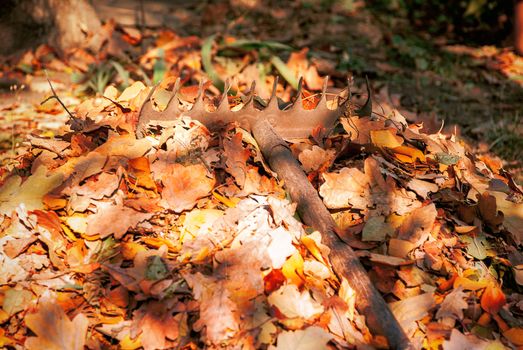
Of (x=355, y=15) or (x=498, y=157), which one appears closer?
(x=498, y=157)

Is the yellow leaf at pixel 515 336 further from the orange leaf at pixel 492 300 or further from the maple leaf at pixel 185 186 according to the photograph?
the maple leaf at pixel 185 186

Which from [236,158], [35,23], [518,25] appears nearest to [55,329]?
[236,158]

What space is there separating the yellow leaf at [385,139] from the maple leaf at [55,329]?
1418 millimetres

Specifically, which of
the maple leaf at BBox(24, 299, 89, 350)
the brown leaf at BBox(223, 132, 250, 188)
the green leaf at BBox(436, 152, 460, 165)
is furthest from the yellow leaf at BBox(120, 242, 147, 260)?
the green leaf at BBox(436, 152, 460, 165)

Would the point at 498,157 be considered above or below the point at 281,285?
below

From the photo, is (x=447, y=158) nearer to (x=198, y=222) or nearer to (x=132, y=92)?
(x=198, y=222)

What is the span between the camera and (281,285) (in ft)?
5.91

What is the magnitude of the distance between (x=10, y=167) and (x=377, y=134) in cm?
177

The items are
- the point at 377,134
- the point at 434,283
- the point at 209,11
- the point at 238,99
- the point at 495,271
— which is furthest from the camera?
the point at 209,11

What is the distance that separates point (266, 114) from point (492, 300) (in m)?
1.25

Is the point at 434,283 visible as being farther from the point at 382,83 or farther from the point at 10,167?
the point at 382,83

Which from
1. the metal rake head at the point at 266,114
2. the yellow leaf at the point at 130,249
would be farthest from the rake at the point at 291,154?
the yellow leaf at the point at 130,249

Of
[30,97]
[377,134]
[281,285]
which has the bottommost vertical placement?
[30,97]

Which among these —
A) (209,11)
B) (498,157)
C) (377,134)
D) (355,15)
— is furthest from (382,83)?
(377,134)
